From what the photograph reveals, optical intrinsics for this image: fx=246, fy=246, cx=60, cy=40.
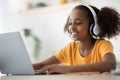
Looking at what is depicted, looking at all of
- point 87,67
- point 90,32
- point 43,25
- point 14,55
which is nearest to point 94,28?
point 90,32

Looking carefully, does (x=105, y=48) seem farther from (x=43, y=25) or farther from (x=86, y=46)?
(x=43, y=25)

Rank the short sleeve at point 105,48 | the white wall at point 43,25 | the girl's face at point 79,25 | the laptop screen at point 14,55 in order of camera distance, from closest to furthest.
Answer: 1. the laptop screen at point 14,55
2. the short sleeve at point 105,48
3. the girl's face at point 79,25
4. the white wall at point 43,25

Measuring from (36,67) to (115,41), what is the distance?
80cm

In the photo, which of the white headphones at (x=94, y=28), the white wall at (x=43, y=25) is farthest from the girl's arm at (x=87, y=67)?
the white wall at (x=43, y=25)

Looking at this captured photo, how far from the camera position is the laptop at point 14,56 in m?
0.88

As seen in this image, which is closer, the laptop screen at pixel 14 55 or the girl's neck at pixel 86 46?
the laptop screen at pixel 14 55

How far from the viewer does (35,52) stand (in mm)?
2527

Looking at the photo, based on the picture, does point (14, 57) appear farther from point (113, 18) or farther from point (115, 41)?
point (115, 41)

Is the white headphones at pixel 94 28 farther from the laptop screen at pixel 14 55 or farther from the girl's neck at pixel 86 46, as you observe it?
the laptop screen at pixel 14 55

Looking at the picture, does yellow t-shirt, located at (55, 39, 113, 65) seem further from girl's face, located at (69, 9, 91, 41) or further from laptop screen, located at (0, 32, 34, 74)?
laptop screen, located at (0, 32, 34, 74)

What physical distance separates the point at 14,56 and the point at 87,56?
0.43m

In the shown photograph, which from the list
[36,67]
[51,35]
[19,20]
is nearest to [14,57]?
[36,67]

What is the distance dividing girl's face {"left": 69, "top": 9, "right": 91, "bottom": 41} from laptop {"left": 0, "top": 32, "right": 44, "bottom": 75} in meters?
0.38

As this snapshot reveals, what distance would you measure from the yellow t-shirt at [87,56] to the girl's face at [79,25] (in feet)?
0.26
